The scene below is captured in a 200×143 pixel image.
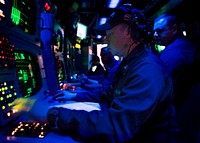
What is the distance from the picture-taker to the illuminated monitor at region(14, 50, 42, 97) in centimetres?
133

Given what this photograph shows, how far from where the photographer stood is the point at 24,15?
4.67 ft

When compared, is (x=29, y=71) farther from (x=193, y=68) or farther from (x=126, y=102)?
(x=193, y=68)

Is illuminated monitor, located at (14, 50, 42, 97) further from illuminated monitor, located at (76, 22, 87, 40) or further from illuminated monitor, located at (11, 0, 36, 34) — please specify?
illuminated monitor, located at (76, 22, 87, 40)

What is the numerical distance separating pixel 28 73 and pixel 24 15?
0.39 metres

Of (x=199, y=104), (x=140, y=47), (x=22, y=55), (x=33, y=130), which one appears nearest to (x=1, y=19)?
(x=22, y=55)

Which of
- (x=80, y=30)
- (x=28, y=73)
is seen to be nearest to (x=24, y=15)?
(x=28, y=73)

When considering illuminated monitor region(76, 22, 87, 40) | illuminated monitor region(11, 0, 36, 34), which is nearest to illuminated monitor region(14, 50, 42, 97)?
illuminated monitor region(11, 0, 36, 34)

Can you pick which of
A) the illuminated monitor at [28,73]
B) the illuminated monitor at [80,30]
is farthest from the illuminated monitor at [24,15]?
the illuminated monitor at [80,30]

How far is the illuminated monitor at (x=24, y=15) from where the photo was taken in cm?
128

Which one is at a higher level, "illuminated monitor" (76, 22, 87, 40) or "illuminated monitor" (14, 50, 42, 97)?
"illuminated monitor" (76, 22, 87, 40)

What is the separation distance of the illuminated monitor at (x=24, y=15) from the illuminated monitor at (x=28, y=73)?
175 millimetres

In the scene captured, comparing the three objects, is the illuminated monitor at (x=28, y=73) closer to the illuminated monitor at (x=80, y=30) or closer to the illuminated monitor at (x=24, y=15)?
the illuminated monitor at (x=24, y=15)

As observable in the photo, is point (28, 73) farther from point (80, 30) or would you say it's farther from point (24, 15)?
point (80, 30)

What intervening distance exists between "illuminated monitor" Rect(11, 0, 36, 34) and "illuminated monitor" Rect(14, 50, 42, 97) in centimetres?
17
